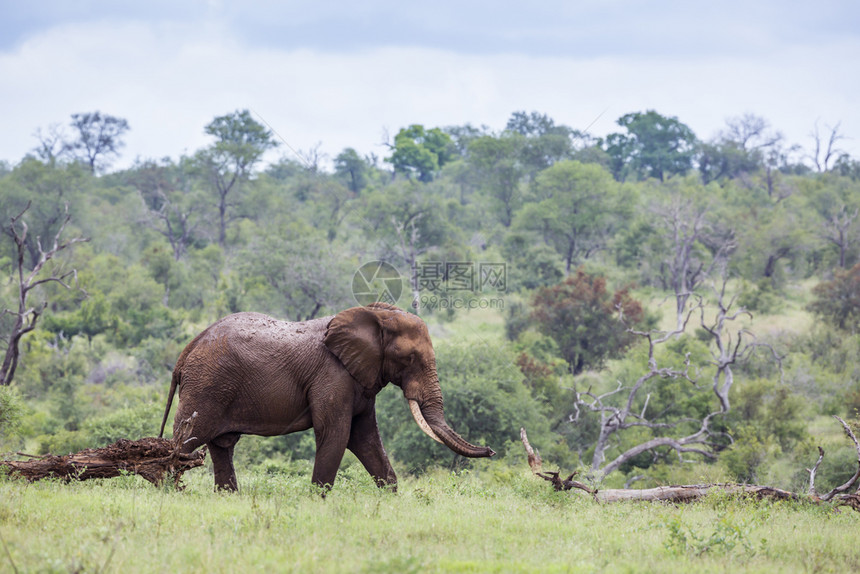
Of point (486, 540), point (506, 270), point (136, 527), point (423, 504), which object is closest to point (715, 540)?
point (486, 540)

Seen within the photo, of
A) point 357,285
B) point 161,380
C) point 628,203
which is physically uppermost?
point 628,203

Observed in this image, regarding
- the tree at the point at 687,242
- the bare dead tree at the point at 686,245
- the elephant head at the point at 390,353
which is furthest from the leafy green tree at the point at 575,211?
the elephant head at the point at 390,353

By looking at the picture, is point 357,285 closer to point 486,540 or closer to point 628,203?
point 628,203

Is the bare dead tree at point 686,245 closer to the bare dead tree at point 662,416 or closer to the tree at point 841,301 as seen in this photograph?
the tree at point 841,301

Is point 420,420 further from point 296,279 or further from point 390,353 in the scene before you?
point 296,279

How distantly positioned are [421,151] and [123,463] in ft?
268

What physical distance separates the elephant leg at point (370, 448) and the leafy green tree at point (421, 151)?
80.5 m

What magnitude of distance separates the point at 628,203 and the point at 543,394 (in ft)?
114

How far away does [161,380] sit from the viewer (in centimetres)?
3288

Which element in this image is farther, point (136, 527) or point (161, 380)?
point (161, 380)

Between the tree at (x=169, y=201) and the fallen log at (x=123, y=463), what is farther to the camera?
the tree at (x=169, y=201)

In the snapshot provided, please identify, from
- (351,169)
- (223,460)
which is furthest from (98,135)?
(223,460)

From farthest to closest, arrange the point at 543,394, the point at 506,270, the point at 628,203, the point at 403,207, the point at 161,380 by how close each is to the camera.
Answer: the point at 628,203 → the point at 403,207 → the point at 506,270 → the point at 161,380 → the point at 543,394

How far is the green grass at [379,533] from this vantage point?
654cm
